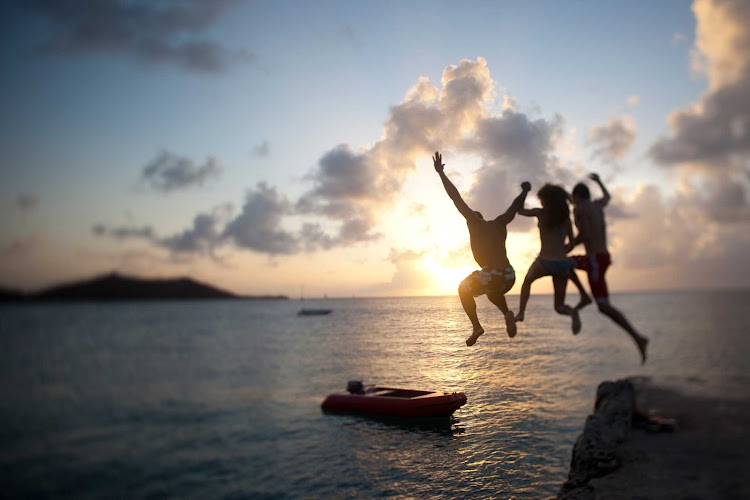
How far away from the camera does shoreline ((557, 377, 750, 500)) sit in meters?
21.5

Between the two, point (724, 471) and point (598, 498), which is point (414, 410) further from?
point (724, 471)

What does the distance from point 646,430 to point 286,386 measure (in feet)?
146

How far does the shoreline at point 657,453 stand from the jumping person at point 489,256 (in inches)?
648

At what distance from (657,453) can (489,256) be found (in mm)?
36655

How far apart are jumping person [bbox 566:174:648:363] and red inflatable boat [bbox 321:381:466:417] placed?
802 cm

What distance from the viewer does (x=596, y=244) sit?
12.7ft

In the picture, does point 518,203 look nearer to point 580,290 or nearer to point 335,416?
point 580,290

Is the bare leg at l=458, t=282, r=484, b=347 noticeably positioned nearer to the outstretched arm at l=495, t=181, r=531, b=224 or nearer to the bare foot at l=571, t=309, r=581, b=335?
the outstretched arm at l=495, t=181, r=531, b=224

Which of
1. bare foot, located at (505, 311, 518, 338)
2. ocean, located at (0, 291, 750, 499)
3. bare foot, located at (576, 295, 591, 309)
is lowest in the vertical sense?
ocean, located at (0, 291, 750, 499)

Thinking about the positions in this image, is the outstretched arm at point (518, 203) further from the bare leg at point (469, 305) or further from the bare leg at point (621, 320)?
the bare leg at point (621, 320)

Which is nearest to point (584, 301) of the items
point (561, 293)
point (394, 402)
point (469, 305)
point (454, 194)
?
point (561, 293)

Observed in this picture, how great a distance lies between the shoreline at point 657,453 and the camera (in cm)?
2155

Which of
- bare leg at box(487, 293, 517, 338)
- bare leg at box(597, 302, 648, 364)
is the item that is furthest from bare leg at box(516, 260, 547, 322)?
bare leg at box(597, 302, 648, 364)

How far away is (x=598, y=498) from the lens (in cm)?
1791
